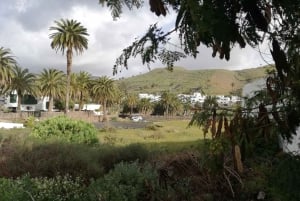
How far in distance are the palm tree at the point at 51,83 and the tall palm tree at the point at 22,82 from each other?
1.81m

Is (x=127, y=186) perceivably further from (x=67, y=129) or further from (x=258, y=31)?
(x=67, y=129)

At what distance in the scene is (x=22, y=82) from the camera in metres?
74.2

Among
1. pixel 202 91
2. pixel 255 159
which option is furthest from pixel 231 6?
pixel 255 159

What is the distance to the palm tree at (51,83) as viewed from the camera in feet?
255

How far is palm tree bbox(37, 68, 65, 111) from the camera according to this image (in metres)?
77.8

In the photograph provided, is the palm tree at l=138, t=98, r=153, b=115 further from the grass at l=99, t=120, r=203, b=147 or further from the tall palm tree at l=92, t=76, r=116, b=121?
the grass at l=99, t=120, r=203, b=147

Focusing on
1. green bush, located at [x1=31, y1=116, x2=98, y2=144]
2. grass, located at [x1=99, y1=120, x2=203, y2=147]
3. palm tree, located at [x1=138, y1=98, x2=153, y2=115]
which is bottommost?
grass, located at [x1=99, y1=120, x2=203, y2=147]

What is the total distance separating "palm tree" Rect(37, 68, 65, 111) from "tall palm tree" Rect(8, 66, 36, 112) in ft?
5.93

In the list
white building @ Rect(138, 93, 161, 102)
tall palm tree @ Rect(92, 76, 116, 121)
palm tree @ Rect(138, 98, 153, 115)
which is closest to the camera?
white building @ Rect(138, 93, 161, 102)

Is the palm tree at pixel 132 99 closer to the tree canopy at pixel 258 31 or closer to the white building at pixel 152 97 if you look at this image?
the white building at pixel 152 97

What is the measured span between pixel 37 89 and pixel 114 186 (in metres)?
70.4

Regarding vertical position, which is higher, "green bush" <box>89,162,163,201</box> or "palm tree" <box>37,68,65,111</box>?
"palm tree" <box>37,68,65,111</box>

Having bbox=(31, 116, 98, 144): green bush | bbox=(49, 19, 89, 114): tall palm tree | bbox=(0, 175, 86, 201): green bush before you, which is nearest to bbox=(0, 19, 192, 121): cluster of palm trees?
bbox=(49, 19, 89, 114): tall palm tree

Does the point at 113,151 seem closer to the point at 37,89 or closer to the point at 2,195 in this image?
the point at 2,195
